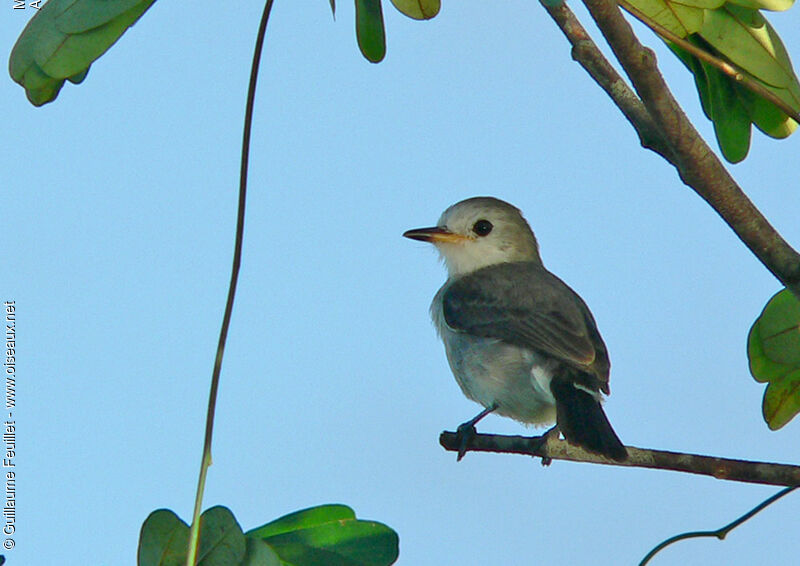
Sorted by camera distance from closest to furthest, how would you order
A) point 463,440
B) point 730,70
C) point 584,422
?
point 730,70
point 463,440
point 584,422

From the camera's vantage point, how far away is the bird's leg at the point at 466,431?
2.94 m

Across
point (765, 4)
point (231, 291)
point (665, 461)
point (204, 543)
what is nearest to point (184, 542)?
point (204, 543)

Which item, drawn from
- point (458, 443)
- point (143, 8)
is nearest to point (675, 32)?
point (143, 8)

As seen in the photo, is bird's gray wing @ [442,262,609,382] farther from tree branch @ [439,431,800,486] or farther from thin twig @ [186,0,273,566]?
thin twig @ [186,0,273,566]

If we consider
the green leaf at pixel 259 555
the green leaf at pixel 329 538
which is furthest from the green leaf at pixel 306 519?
the green leaf at pixel 259 555

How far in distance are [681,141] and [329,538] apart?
3.24 ft

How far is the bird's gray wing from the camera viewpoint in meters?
3.99

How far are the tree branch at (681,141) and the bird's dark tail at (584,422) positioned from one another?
0.74 meters

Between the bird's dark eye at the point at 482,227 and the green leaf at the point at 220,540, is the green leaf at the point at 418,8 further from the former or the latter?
the bird's dark eye at the point at 482,227

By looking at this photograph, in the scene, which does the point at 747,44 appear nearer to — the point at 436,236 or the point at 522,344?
the point at 522,344

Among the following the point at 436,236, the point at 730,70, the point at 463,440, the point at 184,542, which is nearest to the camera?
the point at 184,542

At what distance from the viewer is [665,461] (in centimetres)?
233

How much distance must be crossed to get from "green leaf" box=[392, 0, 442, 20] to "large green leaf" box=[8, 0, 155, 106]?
51 cm

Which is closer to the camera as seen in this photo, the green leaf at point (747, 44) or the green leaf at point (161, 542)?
the green leaf at point (161, 542)
